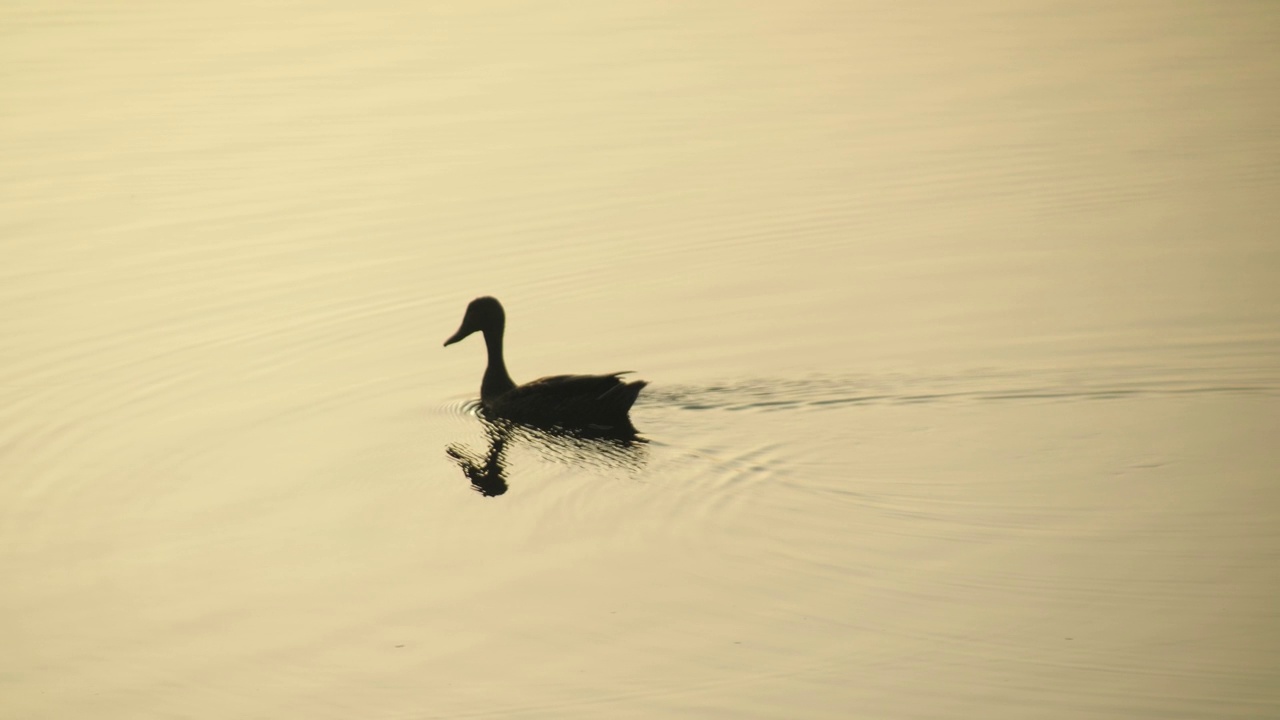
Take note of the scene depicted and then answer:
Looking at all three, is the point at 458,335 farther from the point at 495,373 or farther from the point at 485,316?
the point at 495,373

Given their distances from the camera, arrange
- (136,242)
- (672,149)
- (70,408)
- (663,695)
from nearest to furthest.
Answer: (663,695) → (70,408) → (136,242) → (672,149)

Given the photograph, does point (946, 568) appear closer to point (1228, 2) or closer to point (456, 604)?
point (456, 604)

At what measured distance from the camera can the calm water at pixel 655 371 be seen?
6.89 meters

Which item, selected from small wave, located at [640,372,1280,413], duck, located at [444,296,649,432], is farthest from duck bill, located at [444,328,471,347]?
small wave, located at [640,372,1280,413]

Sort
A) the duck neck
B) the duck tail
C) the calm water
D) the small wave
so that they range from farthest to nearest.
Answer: the duck neck → the small wave → the duck tail → the calm water

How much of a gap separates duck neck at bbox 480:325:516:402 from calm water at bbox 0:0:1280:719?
0.26 m

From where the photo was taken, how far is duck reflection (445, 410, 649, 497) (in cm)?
925

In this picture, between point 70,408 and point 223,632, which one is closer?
point 223,632

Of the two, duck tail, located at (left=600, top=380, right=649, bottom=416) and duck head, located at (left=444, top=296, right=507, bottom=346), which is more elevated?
duck head, located at (left=444, top=296, right=507, bottom=346)

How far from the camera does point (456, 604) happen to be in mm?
7379

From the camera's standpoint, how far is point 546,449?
9820mm

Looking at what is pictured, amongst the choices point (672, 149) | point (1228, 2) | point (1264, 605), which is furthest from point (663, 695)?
point (1228, 2)

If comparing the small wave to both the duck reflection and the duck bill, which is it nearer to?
the duck reflection

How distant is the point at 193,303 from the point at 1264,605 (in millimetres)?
7842
